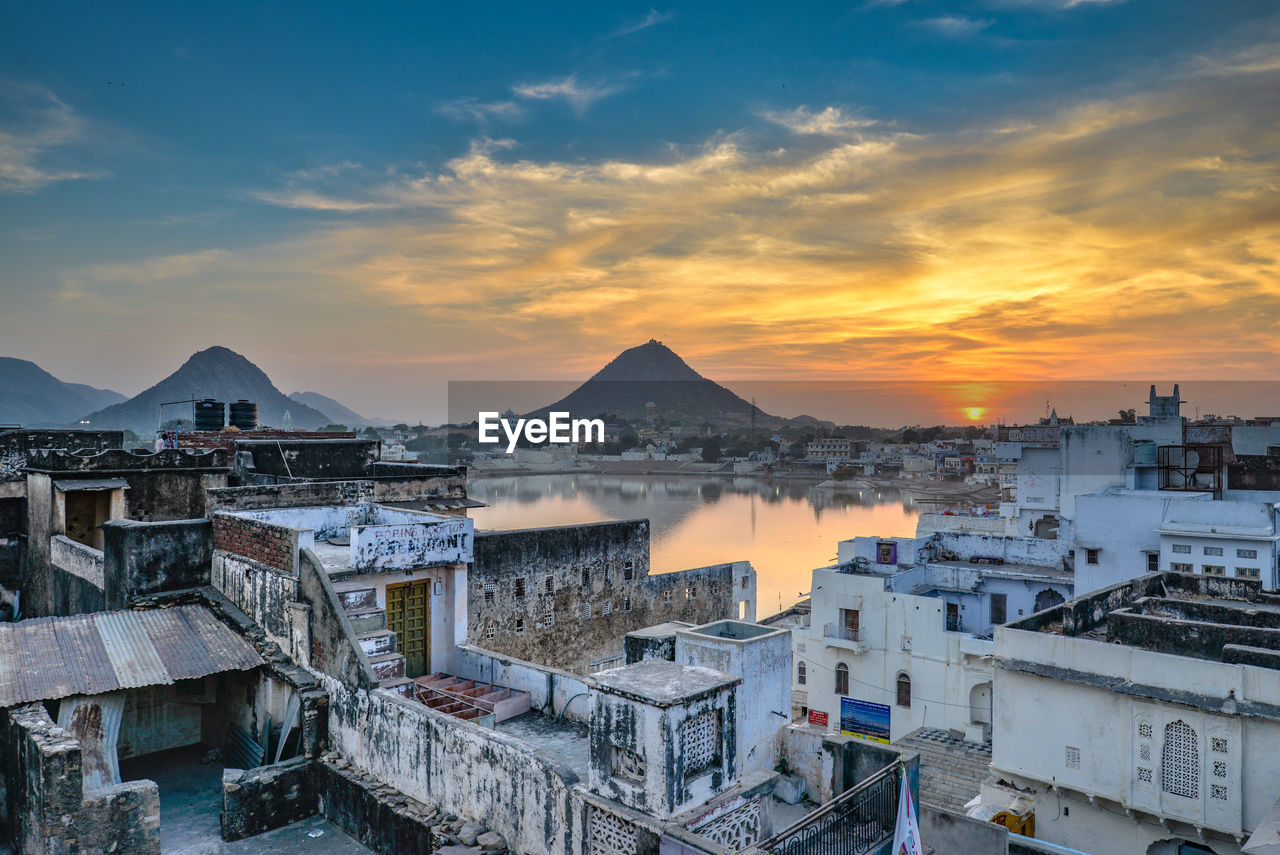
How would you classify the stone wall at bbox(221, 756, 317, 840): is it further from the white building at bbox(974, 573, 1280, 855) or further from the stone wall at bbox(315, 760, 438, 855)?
the white building at bbox(974, 573, 1280, 855)

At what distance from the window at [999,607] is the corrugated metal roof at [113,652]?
57.9 feet

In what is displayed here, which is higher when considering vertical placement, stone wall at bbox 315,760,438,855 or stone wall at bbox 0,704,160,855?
stone wall at bbox 0,704,160,855

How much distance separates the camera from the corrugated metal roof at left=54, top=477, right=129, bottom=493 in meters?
12.4

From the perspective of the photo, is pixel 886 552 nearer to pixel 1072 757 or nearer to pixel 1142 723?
pixel 1072 757

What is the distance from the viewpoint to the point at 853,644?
744 inches

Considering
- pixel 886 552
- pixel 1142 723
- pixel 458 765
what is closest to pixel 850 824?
pixel 458 765

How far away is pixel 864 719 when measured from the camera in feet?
62.8

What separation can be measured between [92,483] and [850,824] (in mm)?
12710

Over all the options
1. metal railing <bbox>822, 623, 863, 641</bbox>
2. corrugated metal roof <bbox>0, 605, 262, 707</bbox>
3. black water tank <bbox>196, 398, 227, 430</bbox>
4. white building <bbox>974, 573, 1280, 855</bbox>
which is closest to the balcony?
metal railing <bbox>822, 623, 863, 641</bbox>

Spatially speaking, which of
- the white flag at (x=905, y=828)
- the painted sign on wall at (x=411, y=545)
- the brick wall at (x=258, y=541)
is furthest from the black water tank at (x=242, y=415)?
the white flag at (x=905, y=828)

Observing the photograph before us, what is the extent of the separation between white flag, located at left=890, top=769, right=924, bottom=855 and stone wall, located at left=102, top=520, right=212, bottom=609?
774 cm

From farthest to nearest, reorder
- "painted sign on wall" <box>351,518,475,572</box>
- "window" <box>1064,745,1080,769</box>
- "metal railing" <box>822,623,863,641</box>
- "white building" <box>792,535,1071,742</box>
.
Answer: "metal railing" <box>822,623,863,641</box> → "white building" <box>792,535,1071,742</box> → "window" <box>1064,745,1080,769</box> → "painted sign on wall" <box>351,518,475,572</box>

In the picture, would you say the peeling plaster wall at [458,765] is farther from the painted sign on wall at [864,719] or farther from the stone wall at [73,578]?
the painted sign on wall at [864,719]

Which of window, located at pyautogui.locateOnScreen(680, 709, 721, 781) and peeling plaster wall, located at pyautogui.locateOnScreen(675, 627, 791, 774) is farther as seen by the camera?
peeling plaster wall, located at pyautogui.locateOnScreen(675, 627, 791, 774)
